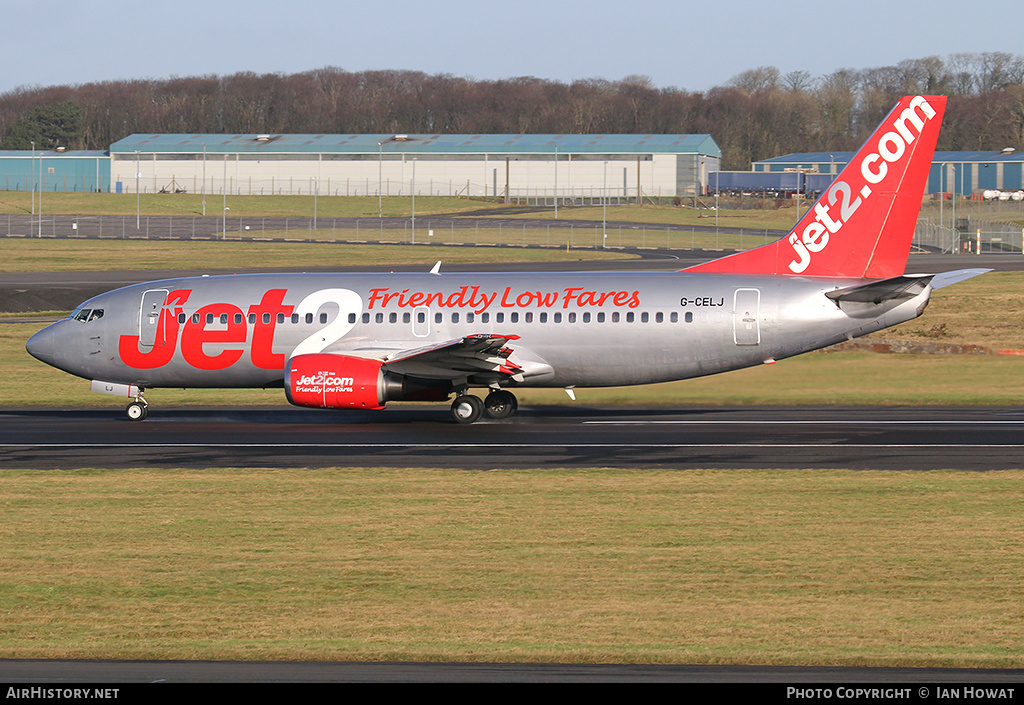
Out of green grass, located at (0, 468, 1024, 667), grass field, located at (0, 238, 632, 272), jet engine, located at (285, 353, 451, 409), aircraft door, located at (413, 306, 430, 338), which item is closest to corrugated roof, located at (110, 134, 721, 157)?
grass field, located at (0, 238, 632, 272)

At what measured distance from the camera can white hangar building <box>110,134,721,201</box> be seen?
6112 inches

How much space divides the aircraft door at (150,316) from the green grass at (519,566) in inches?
396

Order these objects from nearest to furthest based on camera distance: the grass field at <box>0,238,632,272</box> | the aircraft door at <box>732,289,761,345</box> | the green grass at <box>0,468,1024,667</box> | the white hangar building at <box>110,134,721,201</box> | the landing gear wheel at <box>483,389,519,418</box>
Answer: the green grass at <box>0,468,1024,667</box>
the aircraft door at <box>732,289,761,345</box>
the landing gear wheel at <box>483,389,519,418</box>
the grass field at <box>0,238,632,272</box>
the white hangar building at <box>110,134,721,201</box>

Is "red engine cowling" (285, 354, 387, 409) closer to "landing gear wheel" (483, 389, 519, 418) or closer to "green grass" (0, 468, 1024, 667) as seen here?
"landing gear wheel" (483, 389, 519, 418)

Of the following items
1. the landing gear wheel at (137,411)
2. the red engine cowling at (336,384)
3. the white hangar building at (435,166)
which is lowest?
the landing gear wheel at (137,411)

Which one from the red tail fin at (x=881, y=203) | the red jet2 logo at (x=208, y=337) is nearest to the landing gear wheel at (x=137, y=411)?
the red jet2 logo at (x=208, y=337)

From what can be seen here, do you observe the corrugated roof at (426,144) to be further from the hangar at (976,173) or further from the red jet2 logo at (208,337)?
the red jet2 logo at (208,337)

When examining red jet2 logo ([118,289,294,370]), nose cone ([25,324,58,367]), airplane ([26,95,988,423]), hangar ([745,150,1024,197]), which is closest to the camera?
airplane ([26,95,988,423])

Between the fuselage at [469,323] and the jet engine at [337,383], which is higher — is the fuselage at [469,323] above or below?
above

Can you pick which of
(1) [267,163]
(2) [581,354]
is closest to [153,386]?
(2) [581,354]

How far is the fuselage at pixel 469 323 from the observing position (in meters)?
30.4

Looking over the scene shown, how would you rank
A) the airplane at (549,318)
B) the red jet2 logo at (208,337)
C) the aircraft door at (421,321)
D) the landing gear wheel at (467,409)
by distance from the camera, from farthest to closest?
1. the red jet2 logo at (208,337)
2. the aircraft door at (421,321)
3. the landing gear wheel at (467,409)
4. the airplane at (549,318)

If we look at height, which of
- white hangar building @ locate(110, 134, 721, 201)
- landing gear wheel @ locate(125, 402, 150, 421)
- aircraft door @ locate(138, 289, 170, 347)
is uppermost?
white hangar building @ locate(110, 134, 721, 201)

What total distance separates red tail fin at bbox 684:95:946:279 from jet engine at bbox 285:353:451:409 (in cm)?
1130
